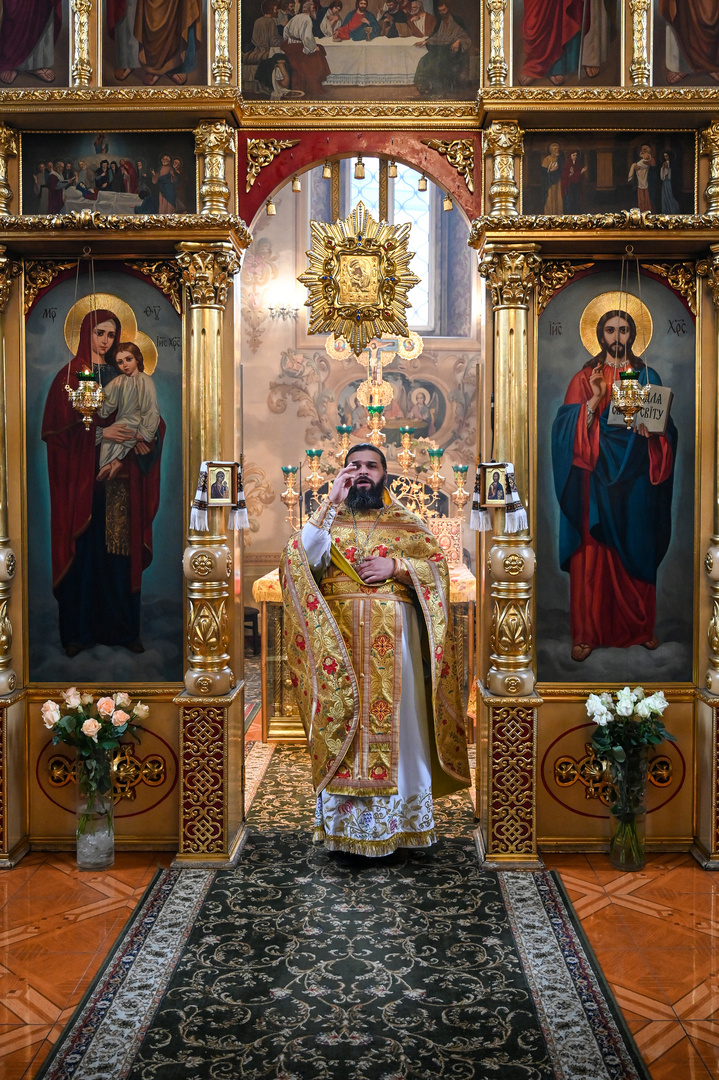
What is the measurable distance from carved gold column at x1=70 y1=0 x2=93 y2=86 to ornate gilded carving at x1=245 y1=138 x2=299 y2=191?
1.00 m

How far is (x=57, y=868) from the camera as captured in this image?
572 cm

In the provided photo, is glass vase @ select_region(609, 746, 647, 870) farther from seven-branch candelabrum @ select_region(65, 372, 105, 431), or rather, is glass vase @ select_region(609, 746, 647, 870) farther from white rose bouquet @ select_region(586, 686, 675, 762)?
seven-branch candelabrum @ select_region(65, 372, 105, 431)

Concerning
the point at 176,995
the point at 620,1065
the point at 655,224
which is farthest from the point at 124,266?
the point at 620,1065

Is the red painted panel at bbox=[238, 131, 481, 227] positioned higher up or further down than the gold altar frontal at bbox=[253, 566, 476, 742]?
higher up

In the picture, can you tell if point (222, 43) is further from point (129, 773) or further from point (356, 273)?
point (129, 773)

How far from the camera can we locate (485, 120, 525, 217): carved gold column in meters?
5.61

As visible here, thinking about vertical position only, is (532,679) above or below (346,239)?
below

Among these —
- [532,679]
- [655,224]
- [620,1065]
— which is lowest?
[620,1065]

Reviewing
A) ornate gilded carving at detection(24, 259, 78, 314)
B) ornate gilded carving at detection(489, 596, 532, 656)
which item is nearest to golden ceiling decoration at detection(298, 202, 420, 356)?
ornate gilded carving at detection(24, 259, 78, 314)

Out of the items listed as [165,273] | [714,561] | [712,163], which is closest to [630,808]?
[714,561]

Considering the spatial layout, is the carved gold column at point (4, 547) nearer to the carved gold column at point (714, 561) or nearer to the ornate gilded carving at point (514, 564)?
the ornate gilded carving at point (514, 564)

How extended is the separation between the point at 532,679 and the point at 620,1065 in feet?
7.54

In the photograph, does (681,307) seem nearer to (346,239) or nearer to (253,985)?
(346,239)

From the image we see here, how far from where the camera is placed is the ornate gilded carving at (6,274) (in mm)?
5660
